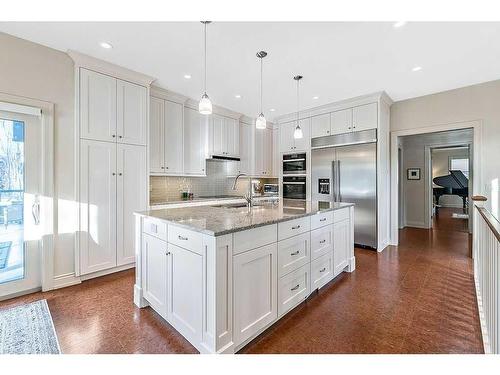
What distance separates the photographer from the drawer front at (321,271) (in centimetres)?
236

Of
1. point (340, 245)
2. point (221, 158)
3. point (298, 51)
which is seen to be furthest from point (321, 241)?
point (221, 158)

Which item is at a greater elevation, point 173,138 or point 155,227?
point 173,138

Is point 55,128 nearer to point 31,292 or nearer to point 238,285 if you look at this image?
point 31,292

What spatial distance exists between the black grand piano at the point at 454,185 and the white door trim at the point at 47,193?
1040 cm

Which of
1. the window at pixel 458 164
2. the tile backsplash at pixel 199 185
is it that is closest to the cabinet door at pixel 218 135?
the tile backsplash at pixel 199 185

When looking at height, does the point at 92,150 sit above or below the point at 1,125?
below

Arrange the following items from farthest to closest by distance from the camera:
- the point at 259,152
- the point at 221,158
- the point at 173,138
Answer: the point at 259,152 → the point at 221,158 → the point at 173,138

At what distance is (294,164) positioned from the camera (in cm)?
514

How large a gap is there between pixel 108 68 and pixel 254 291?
2.99 m

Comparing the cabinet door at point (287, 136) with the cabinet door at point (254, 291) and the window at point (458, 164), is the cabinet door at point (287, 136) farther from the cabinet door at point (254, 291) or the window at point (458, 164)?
the window at point (458, 164)

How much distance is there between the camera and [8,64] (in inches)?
91.4

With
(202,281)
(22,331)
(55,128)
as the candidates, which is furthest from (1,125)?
(202,281)

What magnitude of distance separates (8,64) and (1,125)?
0.59 metres

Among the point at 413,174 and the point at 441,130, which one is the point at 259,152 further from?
the point at 413,174
